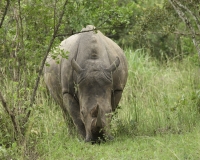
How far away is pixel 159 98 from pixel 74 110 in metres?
2.46

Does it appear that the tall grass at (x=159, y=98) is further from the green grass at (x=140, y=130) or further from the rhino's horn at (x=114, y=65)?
the rhino's horn at (x=114, y=65)

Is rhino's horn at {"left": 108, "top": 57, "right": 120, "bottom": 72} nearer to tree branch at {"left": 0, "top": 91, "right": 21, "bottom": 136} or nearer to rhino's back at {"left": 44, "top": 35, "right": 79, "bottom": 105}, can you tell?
rhino's back at {"left": 44, "top": 35, "right": 79, "bottom": 105}

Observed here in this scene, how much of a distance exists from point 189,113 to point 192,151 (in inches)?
94.7

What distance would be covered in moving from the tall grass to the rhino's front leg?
0.61m

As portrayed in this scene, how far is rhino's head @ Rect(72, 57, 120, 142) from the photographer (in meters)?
7.70

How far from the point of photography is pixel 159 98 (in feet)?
33.7

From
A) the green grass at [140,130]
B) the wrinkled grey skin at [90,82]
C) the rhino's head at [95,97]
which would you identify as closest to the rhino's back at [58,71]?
the wrinkled grey skin at [90,82]

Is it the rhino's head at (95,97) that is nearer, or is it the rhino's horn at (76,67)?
the rhino's head at (95,97)

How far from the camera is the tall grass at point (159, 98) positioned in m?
8.23

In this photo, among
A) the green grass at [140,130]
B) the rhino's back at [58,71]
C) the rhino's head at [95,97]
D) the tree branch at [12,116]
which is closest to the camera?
the tree branch at [12,116]

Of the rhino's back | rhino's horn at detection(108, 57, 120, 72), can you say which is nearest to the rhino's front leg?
the rhino's back

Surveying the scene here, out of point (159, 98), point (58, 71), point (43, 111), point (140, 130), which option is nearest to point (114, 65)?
point (140, 130)

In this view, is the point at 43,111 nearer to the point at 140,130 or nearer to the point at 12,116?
the point at 12,116

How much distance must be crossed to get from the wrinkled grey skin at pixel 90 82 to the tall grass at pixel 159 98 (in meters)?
0.48
